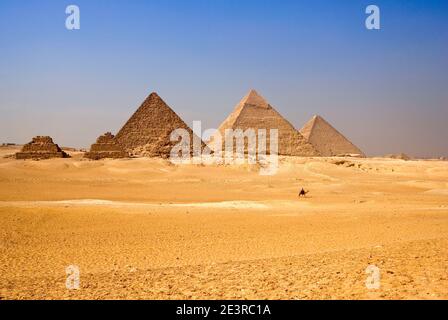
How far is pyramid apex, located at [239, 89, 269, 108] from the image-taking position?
61.6 m

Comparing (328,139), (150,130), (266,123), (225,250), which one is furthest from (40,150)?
(328,139)

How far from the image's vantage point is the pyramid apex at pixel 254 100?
2427 inches

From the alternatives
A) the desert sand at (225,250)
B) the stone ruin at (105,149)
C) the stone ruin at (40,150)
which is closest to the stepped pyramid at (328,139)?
the stone ruin at (105,149)

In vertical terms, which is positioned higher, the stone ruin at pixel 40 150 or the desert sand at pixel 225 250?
the stone ruin at pixel 40 150

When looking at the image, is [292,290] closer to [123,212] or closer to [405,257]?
[405,257]

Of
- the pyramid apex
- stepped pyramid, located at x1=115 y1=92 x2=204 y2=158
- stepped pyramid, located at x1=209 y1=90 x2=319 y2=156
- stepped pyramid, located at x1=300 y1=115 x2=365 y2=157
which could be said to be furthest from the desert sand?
stepped pyramid, located at x1=300 y1=115 x2=365 y2=157

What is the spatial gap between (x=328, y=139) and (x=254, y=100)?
55.8 ft

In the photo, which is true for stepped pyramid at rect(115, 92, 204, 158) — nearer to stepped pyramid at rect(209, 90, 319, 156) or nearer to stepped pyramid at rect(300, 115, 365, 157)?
stepped pyramid at rect(209, 90, 319, 156)

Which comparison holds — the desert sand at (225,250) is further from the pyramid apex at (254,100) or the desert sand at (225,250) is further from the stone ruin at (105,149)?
the pyramid apex at (254,100)

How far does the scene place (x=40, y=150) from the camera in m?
41.2

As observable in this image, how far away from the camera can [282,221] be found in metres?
11.8

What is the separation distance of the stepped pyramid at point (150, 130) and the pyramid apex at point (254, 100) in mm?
18570
